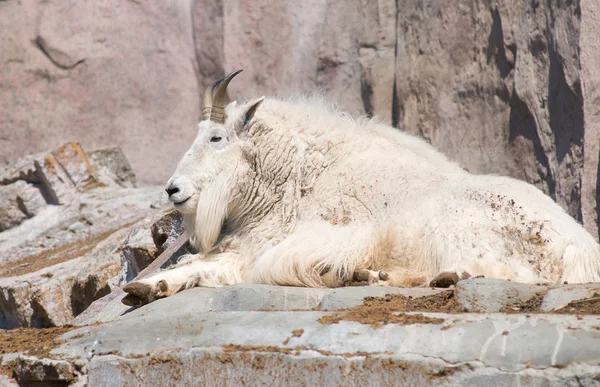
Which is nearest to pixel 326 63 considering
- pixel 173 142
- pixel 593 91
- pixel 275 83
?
pixel 275 83

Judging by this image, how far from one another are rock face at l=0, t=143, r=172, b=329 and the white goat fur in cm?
200

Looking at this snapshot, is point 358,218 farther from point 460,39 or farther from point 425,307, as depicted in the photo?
point 460,39

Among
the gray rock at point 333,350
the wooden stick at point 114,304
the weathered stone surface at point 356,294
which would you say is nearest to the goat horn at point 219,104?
the wooden stick at point 114,304

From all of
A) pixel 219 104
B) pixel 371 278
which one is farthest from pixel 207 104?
pixel 371 278

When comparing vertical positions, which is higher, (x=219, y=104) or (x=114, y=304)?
(x=219, y=104)

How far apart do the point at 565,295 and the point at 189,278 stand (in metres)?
2.71

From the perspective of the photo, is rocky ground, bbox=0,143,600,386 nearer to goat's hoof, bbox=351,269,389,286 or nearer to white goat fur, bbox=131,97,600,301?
goat's hoof, bbox=351,269,389,286

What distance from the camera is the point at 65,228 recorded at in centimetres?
1223

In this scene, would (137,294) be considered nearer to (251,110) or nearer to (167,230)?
(251,110)

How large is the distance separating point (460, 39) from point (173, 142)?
5072mm

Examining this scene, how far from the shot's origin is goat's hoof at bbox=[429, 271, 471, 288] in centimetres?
548

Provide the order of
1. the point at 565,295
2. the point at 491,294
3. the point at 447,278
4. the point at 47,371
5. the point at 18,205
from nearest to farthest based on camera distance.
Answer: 1. the point at 47,371
2. the point at 565,295
3. the point at 491,294
4. the point at 447,278
5. the point at 18,205

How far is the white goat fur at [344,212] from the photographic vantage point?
5.72 metres

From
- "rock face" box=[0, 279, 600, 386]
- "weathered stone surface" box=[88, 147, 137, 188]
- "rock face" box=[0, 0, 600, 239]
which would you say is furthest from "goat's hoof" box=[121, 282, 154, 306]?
"weathered stone surface" box=[88, 147, 137, 188]
